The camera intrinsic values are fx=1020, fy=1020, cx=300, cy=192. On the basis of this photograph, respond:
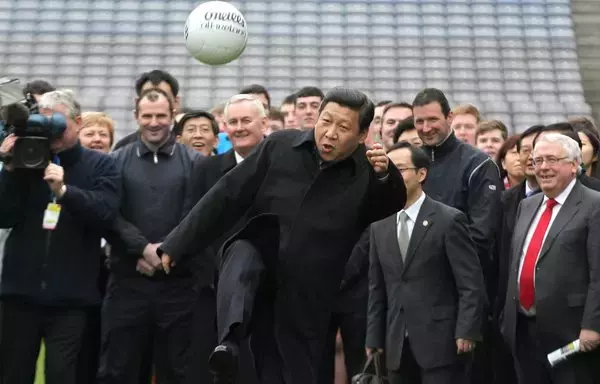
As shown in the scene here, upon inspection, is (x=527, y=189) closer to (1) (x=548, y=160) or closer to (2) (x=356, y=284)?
(1) (x=548, y=160)

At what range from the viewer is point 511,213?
6.11 metres

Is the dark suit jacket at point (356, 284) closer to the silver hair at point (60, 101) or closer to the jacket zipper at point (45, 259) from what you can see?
the jacket zipper at point (45, 259)

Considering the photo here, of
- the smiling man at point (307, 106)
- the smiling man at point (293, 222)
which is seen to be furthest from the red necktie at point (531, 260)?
the smiling man at point (307, 106)

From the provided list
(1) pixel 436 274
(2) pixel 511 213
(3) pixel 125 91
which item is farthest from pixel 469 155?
(3) pixel 125 91

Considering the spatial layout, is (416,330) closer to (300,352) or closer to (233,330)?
(300,352)

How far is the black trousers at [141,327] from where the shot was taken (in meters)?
5.61

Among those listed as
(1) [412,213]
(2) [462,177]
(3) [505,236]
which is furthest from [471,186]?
(1) [412,213]

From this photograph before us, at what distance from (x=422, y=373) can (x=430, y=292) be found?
44cm

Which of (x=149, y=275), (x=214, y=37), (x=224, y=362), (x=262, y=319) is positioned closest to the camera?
(x=224, y=362)

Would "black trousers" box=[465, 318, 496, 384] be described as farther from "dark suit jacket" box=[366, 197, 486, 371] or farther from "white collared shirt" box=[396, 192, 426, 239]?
"white collared shirt" box=[396, 192, 426, 239]

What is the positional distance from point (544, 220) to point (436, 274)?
0.65 meters

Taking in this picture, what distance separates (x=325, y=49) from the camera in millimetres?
15508

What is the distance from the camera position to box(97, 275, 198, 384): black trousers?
18.4ft

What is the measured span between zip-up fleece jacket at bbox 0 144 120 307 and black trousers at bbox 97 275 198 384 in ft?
0.51
